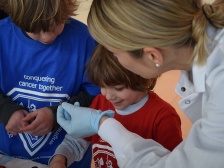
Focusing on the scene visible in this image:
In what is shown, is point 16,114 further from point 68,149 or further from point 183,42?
point 183,42

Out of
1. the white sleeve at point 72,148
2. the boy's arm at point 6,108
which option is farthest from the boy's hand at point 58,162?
the boy's arm at point 6,108

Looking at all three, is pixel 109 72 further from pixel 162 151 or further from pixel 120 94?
pixel 162 151

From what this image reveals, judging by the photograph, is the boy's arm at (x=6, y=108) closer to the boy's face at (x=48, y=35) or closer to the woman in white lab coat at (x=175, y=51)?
the boy's face at (x=48, y=35)

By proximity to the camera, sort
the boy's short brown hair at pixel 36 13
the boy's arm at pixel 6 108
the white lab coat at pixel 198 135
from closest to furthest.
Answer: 1. the white lab coat at pixel 198 135
2. the boy's short brown hair at pixel 36 13
3. the boy's arm at pixel 6 108

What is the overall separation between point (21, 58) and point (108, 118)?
1.17 ft

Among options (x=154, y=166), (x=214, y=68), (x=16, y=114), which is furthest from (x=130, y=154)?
(x=16, y=114)

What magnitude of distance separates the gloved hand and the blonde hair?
0.23 m

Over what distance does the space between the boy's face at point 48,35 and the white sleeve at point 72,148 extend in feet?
1.02

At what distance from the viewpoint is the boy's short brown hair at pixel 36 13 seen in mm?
806

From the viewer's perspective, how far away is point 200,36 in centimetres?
64

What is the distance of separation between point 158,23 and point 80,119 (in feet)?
1.19

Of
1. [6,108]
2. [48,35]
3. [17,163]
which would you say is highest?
[48,35]

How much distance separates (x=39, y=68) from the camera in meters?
0.97

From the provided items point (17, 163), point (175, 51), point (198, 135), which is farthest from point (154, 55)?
point (17, 163)
